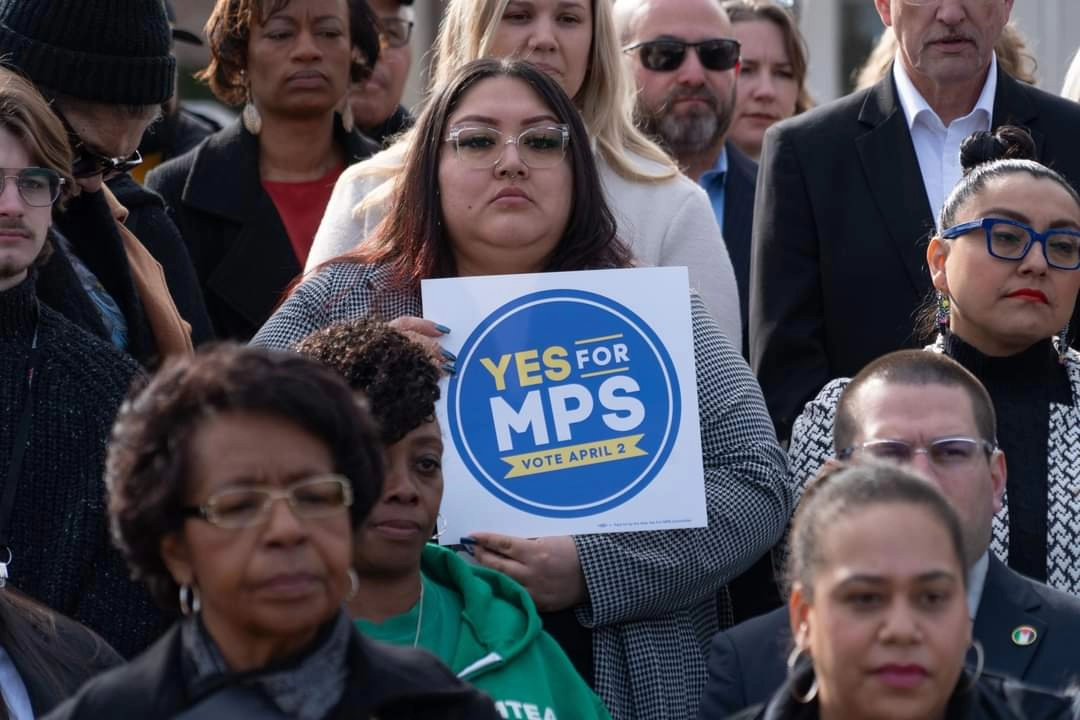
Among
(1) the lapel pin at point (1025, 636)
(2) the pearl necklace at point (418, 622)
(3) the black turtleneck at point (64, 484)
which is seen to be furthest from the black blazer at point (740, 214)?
(3) the black turtleneck at point (64, 484)

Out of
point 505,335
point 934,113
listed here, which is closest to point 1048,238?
point 934,113

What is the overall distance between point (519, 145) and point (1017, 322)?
1.29m

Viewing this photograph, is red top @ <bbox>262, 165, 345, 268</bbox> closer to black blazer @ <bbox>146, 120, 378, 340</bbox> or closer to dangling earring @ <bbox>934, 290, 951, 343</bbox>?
black blazer @ <bbox>146, 120, 378, 340</bbox>

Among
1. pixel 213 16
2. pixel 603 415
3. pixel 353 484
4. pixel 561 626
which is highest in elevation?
pixel 213 16

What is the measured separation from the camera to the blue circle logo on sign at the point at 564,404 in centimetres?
460

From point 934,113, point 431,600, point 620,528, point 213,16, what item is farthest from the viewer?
point 213,16

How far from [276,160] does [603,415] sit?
2248mm

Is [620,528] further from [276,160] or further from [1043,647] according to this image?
[276,160]

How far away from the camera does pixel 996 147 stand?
17.7ft

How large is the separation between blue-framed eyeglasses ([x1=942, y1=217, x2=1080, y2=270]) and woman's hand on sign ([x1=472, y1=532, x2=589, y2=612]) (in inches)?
54.0

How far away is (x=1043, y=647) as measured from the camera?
13.8ft

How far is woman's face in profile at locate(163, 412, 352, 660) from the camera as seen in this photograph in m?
3.21

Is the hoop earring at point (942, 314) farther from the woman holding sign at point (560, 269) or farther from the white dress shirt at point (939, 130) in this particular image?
the white dress shirt at point (939, 130)

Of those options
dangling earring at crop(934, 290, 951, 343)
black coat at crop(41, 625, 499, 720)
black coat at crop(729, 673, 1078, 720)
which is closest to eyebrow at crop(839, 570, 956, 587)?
black coat at crop(729, 673, 1078, 720)
